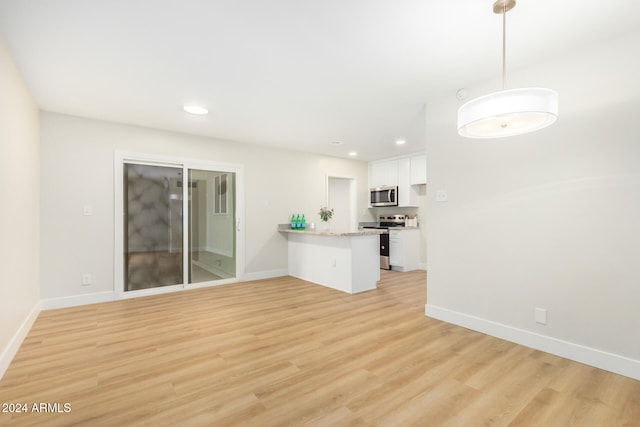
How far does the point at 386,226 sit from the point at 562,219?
14.2ft

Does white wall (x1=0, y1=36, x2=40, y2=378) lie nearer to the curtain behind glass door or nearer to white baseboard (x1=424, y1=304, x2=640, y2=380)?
the curtain behind glass door

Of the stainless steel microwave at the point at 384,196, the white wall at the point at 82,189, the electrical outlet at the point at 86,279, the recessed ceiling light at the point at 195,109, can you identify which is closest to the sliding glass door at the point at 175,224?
the white wall at the point at 82,189

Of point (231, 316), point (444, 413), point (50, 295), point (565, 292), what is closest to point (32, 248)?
point (50, 295)

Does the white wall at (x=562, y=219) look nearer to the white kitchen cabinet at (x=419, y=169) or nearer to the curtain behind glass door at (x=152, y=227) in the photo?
the white kitchen cabinet at (x=419, y=169)

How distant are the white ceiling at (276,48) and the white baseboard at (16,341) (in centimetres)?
225

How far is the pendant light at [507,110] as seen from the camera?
58.2 inches

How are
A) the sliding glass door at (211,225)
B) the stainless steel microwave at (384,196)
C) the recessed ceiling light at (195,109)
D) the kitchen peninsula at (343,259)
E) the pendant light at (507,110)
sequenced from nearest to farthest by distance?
the pendant light at (507,110) → the recessed ceiling light at (195,109) → the kitchen peninsula at (343,259) → the sliding glass door at (211,225) → the stainless steel microwave at (384,196)

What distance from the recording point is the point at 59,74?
8.61ft

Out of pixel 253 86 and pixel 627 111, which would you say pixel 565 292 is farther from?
pixel 253 86

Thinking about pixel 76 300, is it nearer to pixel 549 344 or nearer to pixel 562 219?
pixel 549 344

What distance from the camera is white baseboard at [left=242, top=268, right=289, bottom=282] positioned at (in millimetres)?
5102

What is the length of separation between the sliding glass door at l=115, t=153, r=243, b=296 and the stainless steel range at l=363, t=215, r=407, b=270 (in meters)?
2.92

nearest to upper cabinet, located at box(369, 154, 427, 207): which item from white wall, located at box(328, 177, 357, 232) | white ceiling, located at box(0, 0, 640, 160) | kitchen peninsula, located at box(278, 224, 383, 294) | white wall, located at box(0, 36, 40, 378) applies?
white wall, located at box(328, 177, 357, 232)

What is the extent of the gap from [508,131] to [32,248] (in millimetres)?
4534
